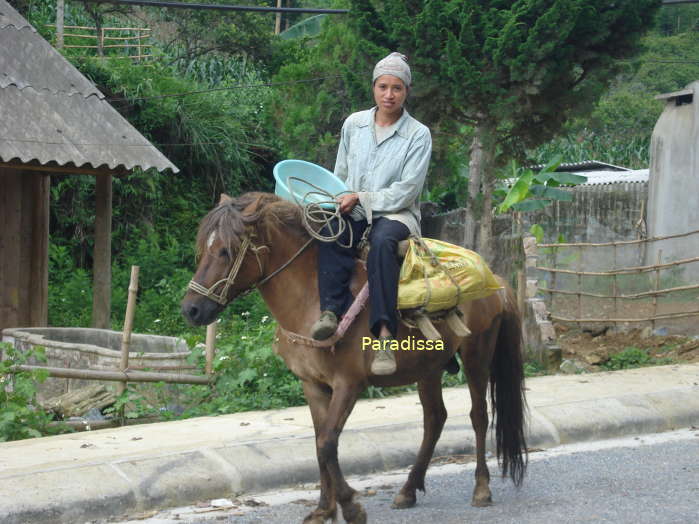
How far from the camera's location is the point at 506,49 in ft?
40.3

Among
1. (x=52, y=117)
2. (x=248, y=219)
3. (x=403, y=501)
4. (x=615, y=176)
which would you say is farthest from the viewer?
(x=615, y=176)

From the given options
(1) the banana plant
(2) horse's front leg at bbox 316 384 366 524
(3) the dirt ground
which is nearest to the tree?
(3) the dirt ground

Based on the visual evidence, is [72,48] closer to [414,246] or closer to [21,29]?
[21,29]

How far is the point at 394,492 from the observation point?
5.51 meters

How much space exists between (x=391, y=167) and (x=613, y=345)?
7752 millimetres

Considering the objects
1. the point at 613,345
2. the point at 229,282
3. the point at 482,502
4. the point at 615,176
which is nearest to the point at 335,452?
the point at 229,282

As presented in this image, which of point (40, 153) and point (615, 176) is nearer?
point (40, 153)

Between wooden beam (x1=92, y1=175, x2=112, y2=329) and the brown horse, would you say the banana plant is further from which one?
the brown horse

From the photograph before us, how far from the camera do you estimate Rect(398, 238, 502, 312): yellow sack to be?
4.70 meters

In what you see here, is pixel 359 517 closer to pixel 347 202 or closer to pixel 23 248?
pixel 347 202

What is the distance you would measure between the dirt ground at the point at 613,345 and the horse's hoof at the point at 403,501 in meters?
5.52

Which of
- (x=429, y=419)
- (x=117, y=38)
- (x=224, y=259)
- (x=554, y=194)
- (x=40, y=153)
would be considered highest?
(x=117, y=38)

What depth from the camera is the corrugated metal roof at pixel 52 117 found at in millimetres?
10039

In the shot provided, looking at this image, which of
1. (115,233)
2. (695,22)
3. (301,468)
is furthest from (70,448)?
(695,22)
